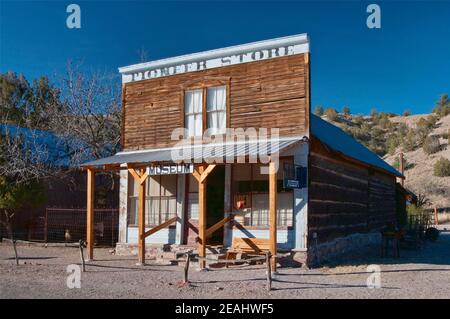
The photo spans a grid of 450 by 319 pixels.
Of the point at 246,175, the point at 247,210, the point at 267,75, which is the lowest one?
the point at 247,210

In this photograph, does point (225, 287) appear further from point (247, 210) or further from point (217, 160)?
point (247, 210)

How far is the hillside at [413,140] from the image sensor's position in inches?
1775

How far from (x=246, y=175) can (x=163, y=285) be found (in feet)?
17.0

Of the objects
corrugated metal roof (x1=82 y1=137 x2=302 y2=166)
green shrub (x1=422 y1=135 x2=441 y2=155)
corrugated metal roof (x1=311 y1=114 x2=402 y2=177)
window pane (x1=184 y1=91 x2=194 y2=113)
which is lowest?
corrugated metal roof (x1=82 y1=137 x2=302 y2=166)

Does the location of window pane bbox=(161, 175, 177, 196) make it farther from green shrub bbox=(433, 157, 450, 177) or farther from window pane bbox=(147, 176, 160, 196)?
green shrub bbox=(433, 157, 450, 177)

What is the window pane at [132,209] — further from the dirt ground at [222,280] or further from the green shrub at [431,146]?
the green shrub at [431,146]

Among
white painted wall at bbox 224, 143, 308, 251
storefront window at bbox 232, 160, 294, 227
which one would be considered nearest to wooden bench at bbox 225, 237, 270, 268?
white painted wall at bbox 224, 143, 308, 251

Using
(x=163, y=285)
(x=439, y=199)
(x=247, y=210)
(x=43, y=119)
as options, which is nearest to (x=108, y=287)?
(x=163, y=285)

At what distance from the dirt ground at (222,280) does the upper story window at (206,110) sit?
14.2 ft

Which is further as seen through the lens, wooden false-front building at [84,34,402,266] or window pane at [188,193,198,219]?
window pane at [188,193,198,219]

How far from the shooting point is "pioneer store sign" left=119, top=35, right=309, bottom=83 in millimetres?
14409

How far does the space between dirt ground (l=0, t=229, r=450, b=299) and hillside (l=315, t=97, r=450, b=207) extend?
94.7ft

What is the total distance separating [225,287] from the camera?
10.6 meters

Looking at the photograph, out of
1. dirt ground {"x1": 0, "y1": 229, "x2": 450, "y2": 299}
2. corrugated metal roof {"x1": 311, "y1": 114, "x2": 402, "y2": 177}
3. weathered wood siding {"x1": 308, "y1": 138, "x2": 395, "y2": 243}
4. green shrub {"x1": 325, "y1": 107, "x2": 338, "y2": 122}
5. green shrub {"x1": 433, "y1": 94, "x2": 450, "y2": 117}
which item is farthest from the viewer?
green shrub {"x1": 325, "y1": 107, "x2": 338, "y2": 122}
